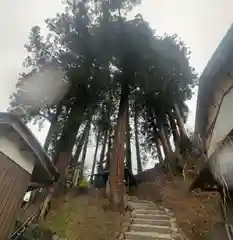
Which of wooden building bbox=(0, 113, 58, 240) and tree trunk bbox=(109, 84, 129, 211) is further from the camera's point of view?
tree trunk bbox=(109, 84, 129, 211)

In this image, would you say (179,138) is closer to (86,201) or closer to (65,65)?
(86,201)

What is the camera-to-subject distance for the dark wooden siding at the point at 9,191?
14.2ft

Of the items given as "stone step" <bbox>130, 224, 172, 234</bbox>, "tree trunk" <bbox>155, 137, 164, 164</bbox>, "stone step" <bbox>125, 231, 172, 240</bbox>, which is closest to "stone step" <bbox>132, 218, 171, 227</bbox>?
"stone step" <bbox>130, 224, 172, 234</bbox>

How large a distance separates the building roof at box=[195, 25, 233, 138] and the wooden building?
10.9 feet

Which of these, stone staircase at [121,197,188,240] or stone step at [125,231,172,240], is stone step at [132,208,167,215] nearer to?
stone staircase at [121,197,188,240]

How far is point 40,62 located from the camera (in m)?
13.6

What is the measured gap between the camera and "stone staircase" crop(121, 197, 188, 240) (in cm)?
717

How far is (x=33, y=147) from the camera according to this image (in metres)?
4.93

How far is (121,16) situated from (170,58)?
3.39 metres

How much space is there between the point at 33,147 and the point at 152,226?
15.9 ft

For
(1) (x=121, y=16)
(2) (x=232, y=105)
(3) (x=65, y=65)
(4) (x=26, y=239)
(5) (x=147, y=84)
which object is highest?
(1) (x=121, y=16)

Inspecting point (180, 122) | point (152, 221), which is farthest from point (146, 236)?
point (180, 122)

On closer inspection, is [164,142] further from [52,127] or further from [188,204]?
[52,127]

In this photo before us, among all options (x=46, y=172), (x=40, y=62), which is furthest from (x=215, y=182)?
(x=40, y=62)
